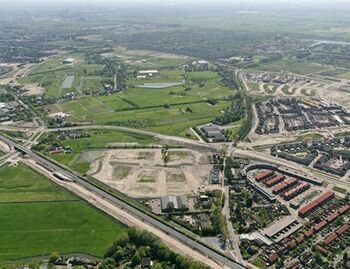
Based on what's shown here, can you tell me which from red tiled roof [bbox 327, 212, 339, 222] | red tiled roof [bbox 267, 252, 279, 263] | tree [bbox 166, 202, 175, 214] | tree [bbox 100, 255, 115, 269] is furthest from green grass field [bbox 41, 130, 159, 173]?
red tiled roof [bbox 327, 212, 339, 222]

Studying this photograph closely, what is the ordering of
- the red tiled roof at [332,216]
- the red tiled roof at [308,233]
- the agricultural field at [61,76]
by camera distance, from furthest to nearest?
the agricultural field at [61,76] → the red tiled roof at [332,216] → the red tiled roof at [308,233]

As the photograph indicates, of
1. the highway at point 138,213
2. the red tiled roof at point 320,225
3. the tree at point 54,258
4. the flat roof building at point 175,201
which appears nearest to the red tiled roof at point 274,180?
the red tiled roof at point 320,225

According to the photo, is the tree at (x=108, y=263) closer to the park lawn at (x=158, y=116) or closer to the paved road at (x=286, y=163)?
the paved road at (x=286, y=163)

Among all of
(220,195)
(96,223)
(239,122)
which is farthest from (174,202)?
(239,122)

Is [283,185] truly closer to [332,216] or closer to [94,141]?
[332,216]

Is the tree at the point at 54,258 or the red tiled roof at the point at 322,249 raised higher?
the tree at the point at 54,258

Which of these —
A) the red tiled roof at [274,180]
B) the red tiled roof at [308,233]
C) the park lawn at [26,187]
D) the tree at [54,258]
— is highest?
the tree at [54,258]

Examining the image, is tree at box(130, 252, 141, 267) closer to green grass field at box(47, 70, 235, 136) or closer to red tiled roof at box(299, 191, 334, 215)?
red tiled roof at box(299, 191, 334, 215)
